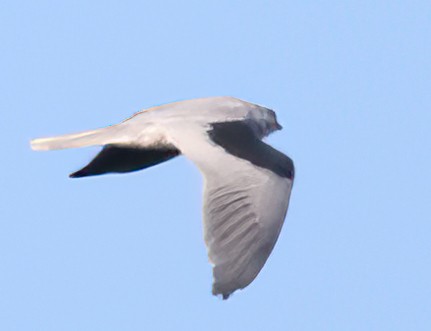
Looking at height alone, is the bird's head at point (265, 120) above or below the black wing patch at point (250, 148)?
above

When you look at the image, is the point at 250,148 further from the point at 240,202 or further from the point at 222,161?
the point at 240,202

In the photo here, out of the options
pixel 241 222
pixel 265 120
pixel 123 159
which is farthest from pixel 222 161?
pixel 265 120

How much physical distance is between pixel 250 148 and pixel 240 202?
74cm

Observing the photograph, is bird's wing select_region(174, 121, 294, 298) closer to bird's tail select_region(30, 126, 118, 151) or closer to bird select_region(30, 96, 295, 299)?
bird select_region(30, 96, 295, 299)

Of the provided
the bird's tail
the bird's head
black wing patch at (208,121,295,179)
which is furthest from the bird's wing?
the bird's head

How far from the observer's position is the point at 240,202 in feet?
30.0

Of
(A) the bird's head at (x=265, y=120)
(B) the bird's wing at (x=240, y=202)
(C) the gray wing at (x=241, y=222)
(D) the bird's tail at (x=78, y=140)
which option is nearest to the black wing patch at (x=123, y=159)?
(D) the bird's tail at (x=78, y=140)

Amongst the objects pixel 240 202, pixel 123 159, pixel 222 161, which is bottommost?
pixel 240 202

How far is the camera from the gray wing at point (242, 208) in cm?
873

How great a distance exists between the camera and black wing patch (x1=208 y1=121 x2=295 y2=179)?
Result: 955 centimetres

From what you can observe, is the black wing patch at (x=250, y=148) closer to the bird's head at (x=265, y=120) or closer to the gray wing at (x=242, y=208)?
the gray wing at (x=242, y=208)

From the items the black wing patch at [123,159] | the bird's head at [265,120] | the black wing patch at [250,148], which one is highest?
the bird's head at [265,120]

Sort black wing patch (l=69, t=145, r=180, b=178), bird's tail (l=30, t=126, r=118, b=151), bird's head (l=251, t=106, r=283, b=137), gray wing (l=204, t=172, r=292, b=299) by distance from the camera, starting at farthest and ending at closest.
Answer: bird's head (l=251, t=106, r=283, b=137)
black wing patch (l=69, t=145, r=180, b=178)
bird's tail (l=30, t=126, r=118, b=151)
gray wing (l=204, t=172, r=292, b=299)

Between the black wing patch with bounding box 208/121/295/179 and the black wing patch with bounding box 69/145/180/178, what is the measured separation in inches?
16.4
